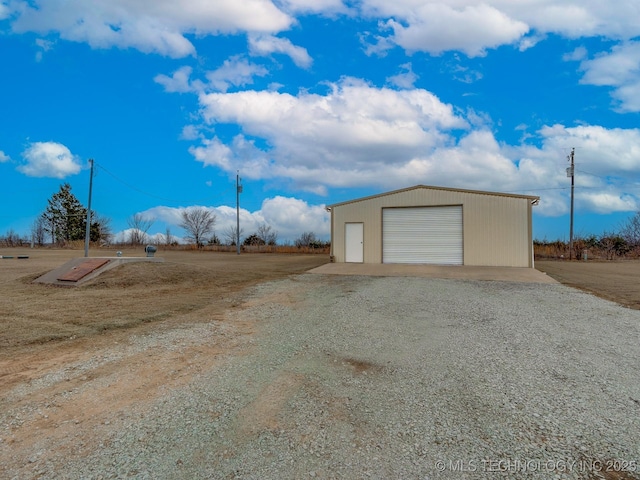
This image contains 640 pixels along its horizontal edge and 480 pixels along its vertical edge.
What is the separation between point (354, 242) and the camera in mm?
18312

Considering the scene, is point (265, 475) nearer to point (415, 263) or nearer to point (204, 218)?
point (415, 263)

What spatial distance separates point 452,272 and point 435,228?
3.44 meters

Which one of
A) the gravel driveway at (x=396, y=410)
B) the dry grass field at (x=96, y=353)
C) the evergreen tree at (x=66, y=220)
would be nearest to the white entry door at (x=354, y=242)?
the dry grass field at (x=96, y=353)

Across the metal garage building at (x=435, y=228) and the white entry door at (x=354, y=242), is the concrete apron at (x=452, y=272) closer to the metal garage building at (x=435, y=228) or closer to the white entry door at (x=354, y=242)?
the metal garage building at (x=435, y=228)

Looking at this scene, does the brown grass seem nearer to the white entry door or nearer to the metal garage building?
the white entry door

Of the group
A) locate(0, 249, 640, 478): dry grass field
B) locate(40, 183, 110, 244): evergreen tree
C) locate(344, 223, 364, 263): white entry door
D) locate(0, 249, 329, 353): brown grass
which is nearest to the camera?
locate(0, 249, 640, 478): dry grass field

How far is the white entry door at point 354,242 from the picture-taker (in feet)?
59.5

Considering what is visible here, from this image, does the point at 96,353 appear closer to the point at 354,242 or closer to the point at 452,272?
the point at 452,272

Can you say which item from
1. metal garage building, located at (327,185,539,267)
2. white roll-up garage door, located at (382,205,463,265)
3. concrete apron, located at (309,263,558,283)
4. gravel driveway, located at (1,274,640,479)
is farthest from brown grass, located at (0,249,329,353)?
white roll-up garage door, located at (382,205,463,265)

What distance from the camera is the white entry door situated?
1814cm

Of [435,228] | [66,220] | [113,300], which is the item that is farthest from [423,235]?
[66,220]

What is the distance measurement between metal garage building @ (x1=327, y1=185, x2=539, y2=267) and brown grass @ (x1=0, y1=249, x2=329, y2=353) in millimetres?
6358

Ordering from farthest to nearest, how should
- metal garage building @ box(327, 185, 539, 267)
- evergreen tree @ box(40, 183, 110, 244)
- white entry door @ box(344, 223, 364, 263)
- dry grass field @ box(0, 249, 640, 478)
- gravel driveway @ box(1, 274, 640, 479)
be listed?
evergreen tree @ box(40, 183, 110, 244), white entry door @ box(344, 223, 364, 263), metal garage building @ box(327, 185, 539, 267), dry grass field @ box(0, 249, 640, 478), gravel driveway @ box(1, 274, 640, 479)

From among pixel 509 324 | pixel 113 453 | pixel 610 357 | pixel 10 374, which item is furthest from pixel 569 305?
pixel 10 374
